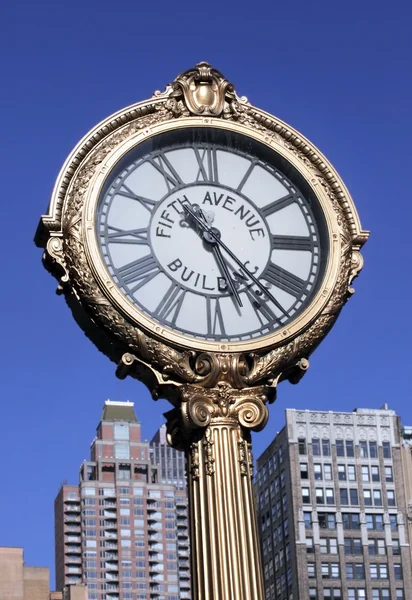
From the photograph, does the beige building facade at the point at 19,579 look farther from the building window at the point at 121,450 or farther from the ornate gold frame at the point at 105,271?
the building window at the point at 121,450

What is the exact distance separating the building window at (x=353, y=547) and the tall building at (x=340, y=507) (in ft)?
0.19

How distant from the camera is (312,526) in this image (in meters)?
89.7

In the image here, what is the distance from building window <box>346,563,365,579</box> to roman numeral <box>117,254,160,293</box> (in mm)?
81817

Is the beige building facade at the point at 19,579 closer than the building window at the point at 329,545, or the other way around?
the beige building facade at the point at 19,579

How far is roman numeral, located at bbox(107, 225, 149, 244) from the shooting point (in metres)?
9.29

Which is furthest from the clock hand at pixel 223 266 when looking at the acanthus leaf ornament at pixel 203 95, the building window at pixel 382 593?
the building window at pixel 382 593

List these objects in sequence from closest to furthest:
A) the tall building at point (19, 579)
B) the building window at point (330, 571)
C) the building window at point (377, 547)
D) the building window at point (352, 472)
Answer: the tall building at point (19, 579) → the building window at point (330, 571) → the building window at point (377, 547) → the building window at point (352, 472)

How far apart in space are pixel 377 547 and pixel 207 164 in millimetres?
83087

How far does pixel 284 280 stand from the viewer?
961cm

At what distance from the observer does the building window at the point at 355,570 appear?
89.1 meters

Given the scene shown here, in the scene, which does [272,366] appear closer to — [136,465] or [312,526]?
[312,526]

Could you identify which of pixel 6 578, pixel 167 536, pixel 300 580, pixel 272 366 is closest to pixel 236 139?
pixel 272 366

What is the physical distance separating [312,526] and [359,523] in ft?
9.90

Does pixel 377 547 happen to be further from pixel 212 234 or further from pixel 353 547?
pixel 212 234
